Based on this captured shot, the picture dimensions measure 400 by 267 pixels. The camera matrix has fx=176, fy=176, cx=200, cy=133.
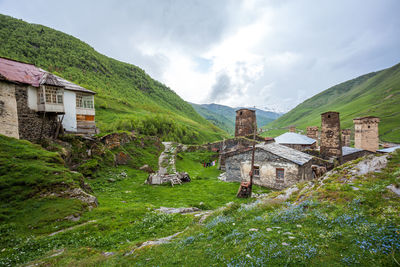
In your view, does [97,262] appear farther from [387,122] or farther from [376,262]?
[387,122]

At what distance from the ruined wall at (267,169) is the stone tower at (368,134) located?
27.5 m

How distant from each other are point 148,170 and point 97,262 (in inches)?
740

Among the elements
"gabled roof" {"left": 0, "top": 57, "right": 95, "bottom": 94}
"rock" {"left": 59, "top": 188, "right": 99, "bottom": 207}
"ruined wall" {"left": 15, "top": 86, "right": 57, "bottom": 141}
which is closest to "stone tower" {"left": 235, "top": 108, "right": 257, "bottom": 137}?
"gabled roof" {"left": 0, "top": 57, "right": 95, "bottom": 94}

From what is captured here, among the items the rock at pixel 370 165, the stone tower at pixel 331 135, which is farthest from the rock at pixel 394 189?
the stone tower at pixel 331 135

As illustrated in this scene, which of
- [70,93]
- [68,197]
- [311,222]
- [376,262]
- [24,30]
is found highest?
[24,30]

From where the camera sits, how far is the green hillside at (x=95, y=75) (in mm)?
54688

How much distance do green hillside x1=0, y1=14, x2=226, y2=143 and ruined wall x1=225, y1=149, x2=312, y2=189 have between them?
106 feet

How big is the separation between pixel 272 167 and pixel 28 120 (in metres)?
26.9

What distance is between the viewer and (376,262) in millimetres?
3674

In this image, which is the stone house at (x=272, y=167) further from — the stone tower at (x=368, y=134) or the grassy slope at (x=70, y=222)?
the stone tower at (x=368, y=134)

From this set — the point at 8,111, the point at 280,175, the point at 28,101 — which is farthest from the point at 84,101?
the point at 280,175

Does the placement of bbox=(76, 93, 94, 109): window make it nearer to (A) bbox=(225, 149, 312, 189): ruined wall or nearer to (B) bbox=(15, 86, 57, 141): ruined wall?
(B) bbox=(15, 86, 57, 141): ruined wall

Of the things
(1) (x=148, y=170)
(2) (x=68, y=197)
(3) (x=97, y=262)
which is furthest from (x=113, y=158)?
(3) (x=97, y=262)

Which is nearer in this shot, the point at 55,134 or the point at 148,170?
the point at 55,134
